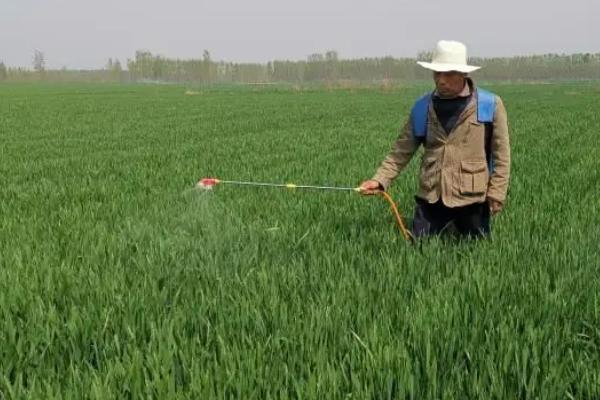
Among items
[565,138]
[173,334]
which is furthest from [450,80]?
[565,138]

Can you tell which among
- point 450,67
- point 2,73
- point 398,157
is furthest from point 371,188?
point 2,73

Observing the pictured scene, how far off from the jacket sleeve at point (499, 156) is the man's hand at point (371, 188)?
2.57ft

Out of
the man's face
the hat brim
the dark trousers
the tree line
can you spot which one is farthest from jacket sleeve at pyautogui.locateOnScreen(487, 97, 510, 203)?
the tree line

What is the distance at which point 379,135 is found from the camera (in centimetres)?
1533

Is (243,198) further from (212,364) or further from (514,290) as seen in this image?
(212,364)

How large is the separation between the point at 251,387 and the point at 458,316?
1119 mm

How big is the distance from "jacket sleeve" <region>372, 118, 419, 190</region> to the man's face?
1.50 feet

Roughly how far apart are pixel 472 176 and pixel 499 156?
25 cm

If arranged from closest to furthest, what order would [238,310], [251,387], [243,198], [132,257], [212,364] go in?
[251,387]
[212,364]
[238,310]
[132,257]
[243,198]

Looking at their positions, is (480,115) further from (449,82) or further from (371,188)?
(371,188)

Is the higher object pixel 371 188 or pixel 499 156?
pixel 499 156

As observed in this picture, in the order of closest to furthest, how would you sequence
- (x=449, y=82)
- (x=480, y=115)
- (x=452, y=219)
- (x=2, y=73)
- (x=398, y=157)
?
1. (x=449, y=82)
2. (x=480, y=115)
3. (x=452, y=219)
4. (x=398, y=157)
5. (x=2, y=73)

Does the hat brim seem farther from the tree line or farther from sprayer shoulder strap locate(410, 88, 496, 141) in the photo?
the tree line

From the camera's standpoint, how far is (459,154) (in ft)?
13.8
